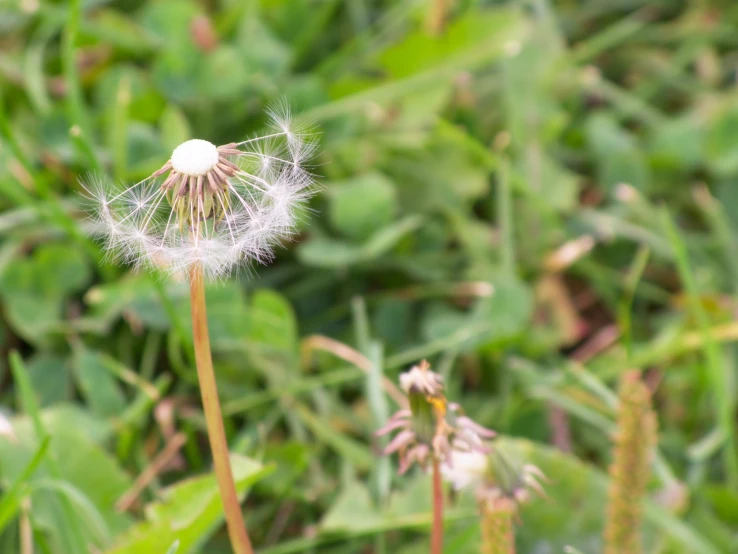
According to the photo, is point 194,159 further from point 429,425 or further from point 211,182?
point 429,425

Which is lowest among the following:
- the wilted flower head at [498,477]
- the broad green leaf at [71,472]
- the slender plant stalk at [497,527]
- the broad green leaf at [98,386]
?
the slender plant stalk at [497,527]

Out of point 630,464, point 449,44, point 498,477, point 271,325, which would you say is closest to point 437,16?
point 449,44

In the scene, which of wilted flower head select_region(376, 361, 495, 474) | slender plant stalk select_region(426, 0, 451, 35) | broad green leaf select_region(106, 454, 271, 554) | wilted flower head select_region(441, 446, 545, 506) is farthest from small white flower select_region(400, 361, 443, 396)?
slender plant stalk select_region(426, 0, 451, 35)

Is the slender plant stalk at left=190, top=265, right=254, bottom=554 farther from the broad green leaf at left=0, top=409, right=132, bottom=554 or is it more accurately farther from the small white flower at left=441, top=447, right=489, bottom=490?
the broad green leaf at left=0, top=409, right=132, bottom=554

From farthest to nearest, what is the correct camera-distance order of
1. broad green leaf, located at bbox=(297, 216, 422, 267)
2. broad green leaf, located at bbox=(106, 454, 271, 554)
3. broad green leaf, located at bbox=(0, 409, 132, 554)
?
broad green leaf, located at bbox=(297, 216, 422, 267)
broad green leaf, located at bbox=(0, 409, 132, 554)
broad green leaf, located at bbox=(106, 454, 271, 554)

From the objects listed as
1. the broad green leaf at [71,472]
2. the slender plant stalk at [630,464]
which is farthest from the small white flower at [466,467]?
the broad green leaf at [71,472]

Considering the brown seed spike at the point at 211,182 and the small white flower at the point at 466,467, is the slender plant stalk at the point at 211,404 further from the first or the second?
the small white flower at the point at 466,467

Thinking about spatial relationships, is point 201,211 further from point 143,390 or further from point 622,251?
point 622,251
